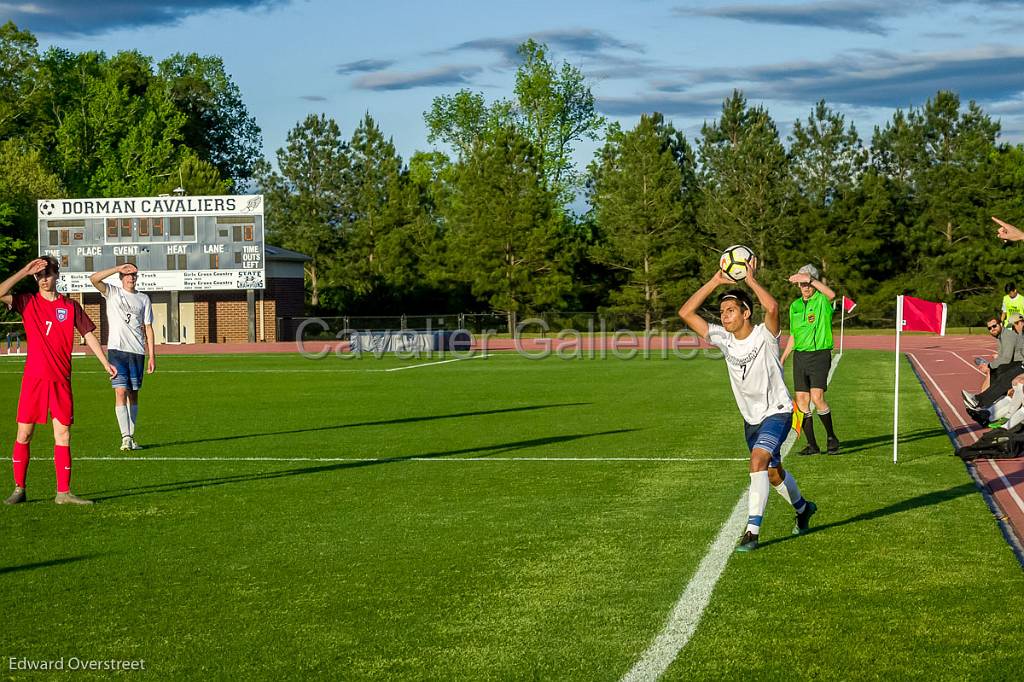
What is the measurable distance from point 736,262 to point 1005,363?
9.47 m

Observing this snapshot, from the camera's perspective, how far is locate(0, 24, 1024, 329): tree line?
63844mm

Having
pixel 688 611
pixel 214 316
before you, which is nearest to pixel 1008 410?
pixel 688 611

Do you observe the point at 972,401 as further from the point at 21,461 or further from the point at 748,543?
the point at 21,461

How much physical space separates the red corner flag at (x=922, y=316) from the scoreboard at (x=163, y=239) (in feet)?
137

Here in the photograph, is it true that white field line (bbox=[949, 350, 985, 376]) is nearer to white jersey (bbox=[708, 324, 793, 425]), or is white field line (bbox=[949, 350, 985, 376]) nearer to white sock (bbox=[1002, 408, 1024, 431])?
white sock (bbox=[1002, 408, 1024, 431])

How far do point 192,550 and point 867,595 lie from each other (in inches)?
172

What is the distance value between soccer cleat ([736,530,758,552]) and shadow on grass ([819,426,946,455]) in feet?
18.3

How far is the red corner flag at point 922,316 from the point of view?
12.5m

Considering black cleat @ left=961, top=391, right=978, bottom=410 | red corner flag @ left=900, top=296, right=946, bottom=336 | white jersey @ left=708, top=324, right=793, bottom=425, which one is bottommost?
black cleat @ left=961, top=391, right=978, bottom=410

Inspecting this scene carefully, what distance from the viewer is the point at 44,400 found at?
9.69 meters

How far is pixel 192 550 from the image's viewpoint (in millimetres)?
8039

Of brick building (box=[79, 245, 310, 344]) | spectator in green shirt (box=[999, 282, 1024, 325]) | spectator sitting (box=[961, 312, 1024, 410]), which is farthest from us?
brick building (box=[79, 245, 310, 344])

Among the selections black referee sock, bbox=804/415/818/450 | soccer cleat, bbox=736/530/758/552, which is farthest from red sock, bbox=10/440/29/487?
black referee sock, bbox=804/415/818/450

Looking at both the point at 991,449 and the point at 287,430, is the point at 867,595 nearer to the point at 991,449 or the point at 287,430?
the point at 991,449
